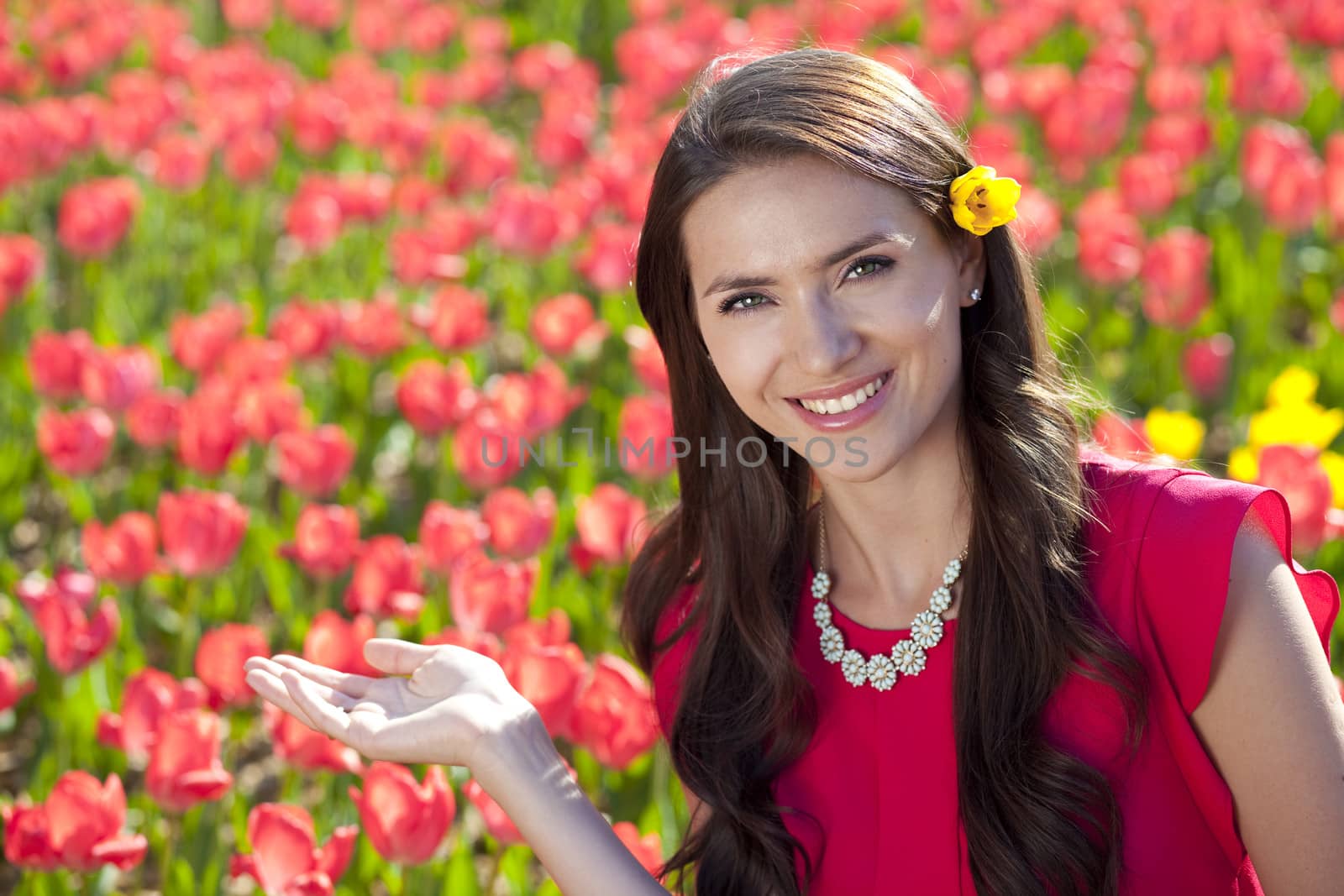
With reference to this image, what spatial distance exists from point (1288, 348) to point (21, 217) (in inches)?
151

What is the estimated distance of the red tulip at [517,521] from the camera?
298 cm

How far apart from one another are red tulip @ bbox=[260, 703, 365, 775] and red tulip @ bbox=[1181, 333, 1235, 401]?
7.49 feet

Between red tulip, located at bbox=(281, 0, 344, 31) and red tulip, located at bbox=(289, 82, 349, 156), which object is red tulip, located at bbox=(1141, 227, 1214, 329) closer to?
red tulip, located at bbox=(289, 82, 349, 156)

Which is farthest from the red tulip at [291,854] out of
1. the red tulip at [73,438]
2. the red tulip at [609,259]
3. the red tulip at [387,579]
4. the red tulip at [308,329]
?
the red tulip at [609,259]

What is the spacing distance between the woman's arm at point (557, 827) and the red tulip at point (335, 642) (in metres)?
0.64

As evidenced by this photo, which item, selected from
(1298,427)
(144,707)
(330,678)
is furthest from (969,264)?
(144,707)

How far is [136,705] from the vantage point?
2426mm

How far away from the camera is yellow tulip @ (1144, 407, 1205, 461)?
309 cm

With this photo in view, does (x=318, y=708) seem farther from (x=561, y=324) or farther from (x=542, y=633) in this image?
(x=561, y=324)

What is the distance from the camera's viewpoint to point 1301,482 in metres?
2.64

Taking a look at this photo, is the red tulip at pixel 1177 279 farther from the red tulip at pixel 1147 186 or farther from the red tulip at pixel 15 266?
the red tulip at pixel 15 266

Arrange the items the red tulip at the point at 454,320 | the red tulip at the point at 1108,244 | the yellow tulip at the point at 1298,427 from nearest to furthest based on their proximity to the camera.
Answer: the yellow tulip at the point at 1298,427 → the red tulip at the point at 454,320 → the red tulip at the point at 1108,244

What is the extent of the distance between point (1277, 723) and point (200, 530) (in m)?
2.01

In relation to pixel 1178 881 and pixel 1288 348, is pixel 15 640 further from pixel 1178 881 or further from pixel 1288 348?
pixel 1288 348
